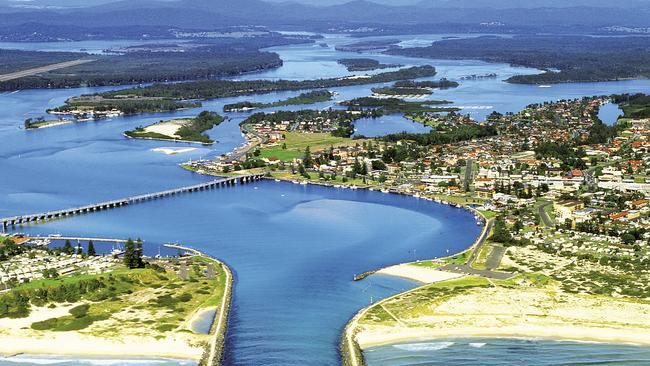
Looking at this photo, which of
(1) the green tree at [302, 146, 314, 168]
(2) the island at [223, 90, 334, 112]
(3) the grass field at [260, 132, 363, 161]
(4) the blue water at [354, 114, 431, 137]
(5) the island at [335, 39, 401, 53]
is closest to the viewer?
(1) the green tree at [302, 146, 314, 168]

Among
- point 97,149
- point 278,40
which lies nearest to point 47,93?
point 97,149

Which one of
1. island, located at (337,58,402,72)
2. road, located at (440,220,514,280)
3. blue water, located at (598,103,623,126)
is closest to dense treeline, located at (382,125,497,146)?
blue water, located at (598,103,623,126)

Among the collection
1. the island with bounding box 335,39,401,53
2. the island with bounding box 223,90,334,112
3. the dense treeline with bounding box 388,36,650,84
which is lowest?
the island with bounding box 335,39,401,53

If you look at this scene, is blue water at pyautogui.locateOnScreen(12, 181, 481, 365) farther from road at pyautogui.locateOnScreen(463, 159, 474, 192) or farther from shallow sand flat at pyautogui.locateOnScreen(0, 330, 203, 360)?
road at pyautogui.locateOnScreen(463, 159, 474, 192)

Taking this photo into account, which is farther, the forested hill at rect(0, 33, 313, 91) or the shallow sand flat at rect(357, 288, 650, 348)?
the forested hill at rect(0, 33, 313, 91)

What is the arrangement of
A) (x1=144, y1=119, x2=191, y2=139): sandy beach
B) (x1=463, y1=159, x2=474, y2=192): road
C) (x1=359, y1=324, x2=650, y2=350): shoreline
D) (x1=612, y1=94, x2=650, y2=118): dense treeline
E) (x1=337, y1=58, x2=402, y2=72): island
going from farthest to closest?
(x1=337, y1=58, x2=402, y2=72): island → (x1=612, y1=94, x2=650, y2=118): dense treeline → (x1=144, y1=119, x2=191, y2=139): sandy beach → (x1=463, y1=159, x2=474, y2=192): road → (x1=359, y1=324, x2=650, y2=350): shoreline
